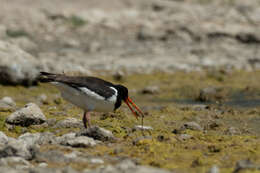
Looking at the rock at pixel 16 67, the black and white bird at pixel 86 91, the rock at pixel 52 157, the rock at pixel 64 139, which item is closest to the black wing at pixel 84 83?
the black and white bird at pixel 86 91

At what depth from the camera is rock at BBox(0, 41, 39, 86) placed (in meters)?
14.4

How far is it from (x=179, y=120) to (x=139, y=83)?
6916 mm

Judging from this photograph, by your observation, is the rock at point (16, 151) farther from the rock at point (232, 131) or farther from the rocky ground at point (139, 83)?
the rock at point (232, 131)

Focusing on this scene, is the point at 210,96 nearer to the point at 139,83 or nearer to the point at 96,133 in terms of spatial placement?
the point at 139,83

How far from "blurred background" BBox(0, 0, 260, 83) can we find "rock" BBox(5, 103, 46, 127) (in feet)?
18.9

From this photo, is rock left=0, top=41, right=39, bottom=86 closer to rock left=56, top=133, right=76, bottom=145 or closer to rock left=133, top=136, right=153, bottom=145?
rock left=56, top=133, right=76, bottom=145

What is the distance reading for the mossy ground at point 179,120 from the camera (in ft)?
23.0

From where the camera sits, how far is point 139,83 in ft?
58.4

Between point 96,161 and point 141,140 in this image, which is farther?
point 141,140

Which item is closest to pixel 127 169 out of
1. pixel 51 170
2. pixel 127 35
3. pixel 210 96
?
pixel 51 170

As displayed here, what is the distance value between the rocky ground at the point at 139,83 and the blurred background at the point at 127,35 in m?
0.07

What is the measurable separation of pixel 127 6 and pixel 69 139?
1294 inches

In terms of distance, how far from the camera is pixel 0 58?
46.9 feet

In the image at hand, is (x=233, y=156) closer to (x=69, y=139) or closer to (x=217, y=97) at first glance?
(x=69, y=139)
